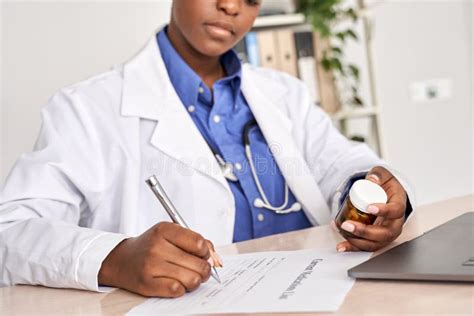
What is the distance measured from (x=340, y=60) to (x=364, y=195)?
2347 mm

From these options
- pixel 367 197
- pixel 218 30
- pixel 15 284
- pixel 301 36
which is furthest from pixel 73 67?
pixel 367 197

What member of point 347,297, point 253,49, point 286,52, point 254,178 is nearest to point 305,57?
point 286,52

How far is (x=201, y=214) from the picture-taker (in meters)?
1.27

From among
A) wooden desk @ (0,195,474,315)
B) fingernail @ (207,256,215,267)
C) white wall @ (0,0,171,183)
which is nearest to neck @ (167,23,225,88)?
wooden desk @ (0,195,474,315)

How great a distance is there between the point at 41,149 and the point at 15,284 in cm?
33

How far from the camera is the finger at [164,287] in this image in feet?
2.39

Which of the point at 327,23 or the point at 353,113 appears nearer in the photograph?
the point at 327,23

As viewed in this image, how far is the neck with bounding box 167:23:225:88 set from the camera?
1.44 m

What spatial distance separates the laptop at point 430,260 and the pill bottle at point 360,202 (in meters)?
0.06

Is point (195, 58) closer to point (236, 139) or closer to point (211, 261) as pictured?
point (236, 139)

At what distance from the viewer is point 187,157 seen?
1.28m

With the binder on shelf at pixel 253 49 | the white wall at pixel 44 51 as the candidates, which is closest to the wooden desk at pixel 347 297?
the white wall at pixel 44 51

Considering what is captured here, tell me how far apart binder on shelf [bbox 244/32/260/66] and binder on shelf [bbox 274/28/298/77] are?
0.09 m

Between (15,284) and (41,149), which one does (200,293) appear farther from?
(41,149)
